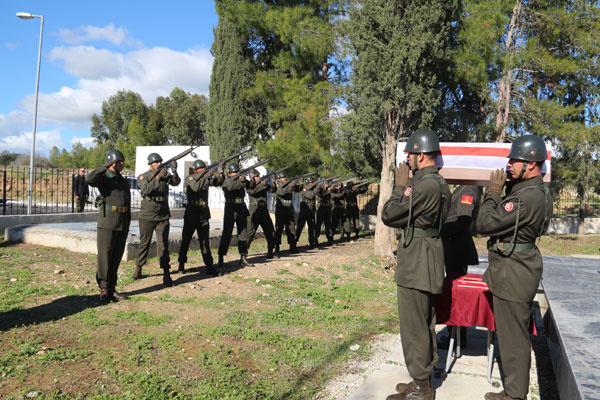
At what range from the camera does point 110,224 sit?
614 centimetres

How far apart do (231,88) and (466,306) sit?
16.2 m

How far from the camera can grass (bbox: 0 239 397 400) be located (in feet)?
12.8

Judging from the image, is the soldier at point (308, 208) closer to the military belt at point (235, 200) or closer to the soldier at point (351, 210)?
the soldier at point (351, 210)

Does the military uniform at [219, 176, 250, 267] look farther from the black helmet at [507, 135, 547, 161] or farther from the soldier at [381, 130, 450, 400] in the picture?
the black helmet at [507, 135, 547, 161]

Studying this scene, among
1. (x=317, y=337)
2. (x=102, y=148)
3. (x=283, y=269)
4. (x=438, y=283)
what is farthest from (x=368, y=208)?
(x=102, y=148)

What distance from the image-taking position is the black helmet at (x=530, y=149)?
3586mm

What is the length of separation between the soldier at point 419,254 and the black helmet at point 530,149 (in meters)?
0.60

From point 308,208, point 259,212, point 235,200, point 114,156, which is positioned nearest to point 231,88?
point 308,208

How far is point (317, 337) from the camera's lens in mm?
5363

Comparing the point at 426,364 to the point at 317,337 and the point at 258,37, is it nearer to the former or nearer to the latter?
the point at 317,337

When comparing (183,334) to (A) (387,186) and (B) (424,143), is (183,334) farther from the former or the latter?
(A) (387,186)

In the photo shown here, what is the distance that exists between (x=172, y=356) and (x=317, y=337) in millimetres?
1652

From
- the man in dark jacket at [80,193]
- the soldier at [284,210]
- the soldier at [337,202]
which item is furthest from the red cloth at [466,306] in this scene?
the man in dark jacket at [80,193]

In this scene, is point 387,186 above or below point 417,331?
above
